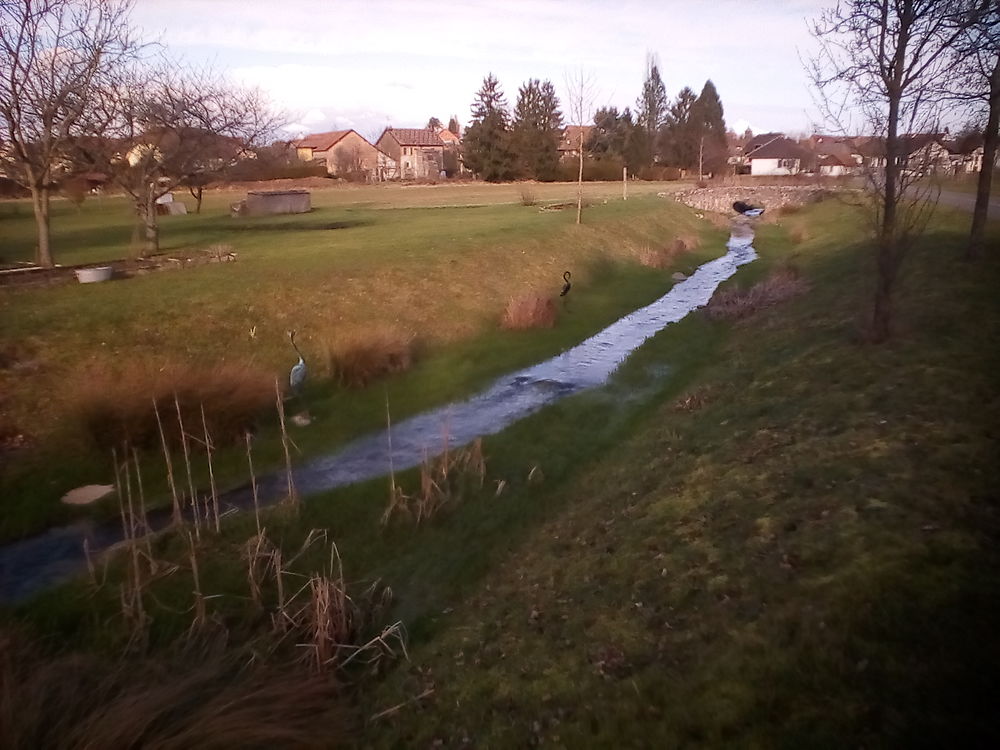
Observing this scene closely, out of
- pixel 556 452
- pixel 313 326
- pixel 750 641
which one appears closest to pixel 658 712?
pixel 750 641

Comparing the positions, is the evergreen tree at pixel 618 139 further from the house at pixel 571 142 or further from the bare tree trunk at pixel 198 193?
the bare tree trunk at pixel 198 193

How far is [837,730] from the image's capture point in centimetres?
457

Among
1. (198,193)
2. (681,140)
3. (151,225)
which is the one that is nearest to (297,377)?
(151,225)

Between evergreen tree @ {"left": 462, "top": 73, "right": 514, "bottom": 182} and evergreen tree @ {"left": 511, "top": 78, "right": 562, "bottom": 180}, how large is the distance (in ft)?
3.50

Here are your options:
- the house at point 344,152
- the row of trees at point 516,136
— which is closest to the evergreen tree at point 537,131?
the row of trees at point 516,136

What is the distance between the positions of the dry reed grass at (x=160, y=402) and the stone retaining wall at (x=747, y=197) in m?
45.6

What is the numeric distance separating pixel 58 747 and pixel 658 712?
13.6ft

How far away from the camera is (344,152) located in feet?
331

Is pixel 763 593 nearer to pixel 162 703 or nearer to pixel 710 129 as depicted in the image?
pixel 162 703

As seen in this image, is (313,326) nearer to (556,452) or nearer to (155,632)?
(556,452)

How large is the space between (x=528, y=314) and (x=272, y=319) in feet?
23.1

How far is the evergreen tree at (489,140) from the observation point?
72062mm

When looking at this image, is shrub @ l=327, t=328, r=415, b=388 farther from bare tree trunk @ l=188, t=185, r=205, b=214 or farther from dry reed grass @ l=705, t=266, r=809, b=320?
bare tree trunk @ l=188, t=185, r=205, b=214

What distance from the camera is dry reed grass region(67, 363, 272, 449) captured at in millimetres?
11992
